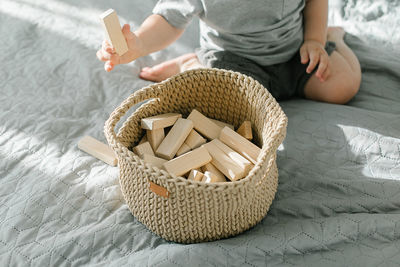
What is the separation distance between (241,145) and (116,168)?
0.23 m

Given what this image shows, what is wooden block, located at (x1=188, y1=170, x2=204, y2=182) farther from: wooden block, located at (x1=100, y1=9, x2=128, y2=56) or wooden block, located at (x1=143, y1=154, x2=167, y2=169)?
wooden block, located at (x1=100, y1=9, x2=128, y2=56)

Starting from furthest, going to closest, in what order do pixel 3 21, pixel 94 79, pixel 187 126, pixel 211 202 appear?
pixel 3 21
pixel 94 79
pixel 187 126
pixel 211 202

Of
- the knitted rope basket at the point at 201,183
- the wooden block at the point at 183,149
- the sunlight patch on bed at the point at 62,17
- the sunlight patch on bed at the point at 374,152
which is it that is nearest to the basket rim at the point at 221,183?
the knitted rope basket at the point at 201,183

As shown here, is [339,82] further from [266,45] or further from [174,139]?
[174,139]

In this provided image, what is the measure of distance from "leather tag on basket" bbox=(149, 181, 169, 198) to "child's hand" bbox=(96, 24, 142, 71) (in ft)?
0.88

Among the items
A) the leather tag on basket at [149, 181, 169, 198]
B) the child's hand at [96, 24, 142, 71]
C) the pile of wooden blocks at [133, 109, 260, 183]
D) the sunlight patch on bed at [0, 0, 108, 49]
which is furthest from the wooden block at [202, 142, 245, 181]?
the sunlight patch on bed at [0, 0, 108, 49]

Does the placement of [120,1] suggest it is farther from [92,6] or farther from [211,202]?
[211,202]

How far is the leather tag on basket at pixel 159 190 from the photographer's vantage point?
1.91 feet

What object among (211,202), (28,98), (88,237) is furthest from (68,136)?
(211,202)

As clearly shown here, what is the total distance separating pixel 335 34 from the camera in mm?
1064

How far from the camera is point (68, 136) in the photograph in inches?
32.9

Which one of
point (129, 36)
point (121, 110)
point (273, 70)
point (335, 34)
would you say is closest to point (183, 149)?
point (121, 110)

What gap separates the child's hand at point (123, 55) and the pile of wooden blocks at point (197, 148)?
0.13 meters

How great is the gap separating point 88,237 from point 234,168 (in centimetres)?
25
